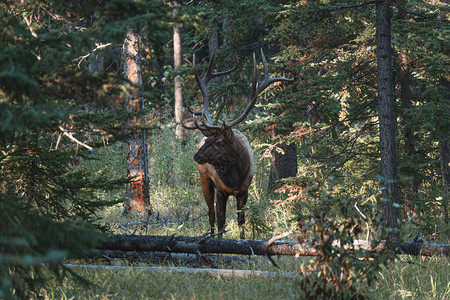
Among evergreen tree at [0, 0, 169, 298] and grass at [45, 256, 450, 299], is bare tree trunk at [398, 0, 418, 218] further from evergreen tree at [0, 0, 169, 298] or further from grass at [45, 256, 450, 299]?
evergreen tree at [0, 0, 169, 298]

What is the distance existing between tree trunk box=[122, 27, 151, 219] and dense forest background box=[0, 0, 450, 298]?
0.11m

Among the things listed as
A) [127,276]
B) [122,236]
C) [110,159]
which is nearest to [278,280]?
[127,276]

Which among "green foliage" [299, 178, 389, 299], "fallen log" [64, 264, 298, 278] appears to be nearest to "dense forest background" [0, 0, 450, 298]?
"green foliage" [299, 178, 389, 299]

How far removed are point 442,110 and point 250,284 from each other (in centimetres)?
465

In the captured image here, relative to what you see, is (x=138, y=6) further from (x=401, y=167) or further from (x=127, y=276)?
(x=401, y=167)

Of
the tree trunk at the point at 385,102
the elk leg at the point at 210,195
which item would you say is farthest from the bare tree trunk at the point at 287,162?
the tree trunk at the point at 385,102

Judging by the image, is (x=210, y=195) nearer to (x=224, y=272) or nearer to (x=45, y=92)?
(x=224, y=272)

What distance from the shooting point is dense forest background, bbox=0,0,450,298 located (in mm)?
3684

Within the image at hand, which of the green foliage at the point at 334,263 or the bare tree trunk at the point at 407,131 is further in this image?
the bare tree trunk at the point at 407,131

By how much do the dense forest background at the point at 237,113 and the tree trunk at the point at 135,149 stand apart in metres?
0.11

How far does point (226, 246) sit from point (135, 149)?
16.1ft

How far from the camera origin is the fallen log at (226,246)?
19.5ft

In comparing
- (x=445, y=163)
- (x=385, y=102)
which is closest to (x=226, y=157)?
(x=385, y=102)

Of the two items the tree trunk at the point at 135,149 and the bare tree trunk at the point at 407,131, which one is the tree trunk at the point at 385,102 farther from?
the tree trunk at the point at 135,149
